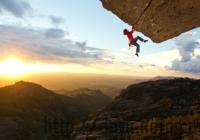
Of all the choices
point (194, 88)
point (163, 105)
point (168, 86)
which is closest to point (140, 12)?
point (163, 105)

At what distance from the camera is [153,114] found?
88125mm

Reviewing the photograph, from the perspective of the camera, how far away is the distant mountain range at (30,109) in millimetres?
109625

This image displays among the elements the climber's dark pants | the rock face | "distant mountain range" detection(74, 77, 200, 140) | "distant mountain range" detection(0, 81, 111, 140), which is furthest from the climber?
"distant mountain range" detection(0, 81, 111, 140)

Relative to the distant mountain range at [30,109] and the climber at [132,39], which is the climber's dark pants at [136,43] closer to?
the climber at [132,39]

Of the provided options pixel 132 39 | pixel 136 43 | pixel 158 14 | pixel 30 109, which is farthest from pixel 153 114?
pixel 158 14

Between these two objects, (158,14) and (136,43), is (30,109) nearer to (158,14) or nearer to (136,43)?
(136,43)

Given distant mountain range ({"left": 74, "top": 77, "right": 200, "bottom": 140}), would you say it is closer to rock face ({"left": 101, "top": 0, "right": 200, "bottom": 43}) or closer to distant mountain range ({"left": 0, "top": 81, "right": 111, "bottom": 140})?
distant mountain range ({"left": 0, "top": 81, "right": 111, "bottom": 140})

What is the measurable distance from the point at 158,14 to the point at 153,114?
239 feet

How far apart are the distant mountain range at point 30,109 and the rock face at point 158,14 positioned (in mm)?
83473

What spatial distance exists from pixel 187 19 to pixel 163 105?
83599mm

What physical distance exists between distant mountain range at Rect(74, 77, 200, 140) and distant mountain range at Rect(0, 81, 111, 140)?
2629 centimetres

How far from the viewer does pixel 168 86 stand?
412 ft

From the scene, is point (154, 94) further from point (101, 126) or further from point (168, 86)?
point (101, 126)

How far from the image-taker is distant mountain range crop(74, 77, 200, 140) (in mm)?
59625
